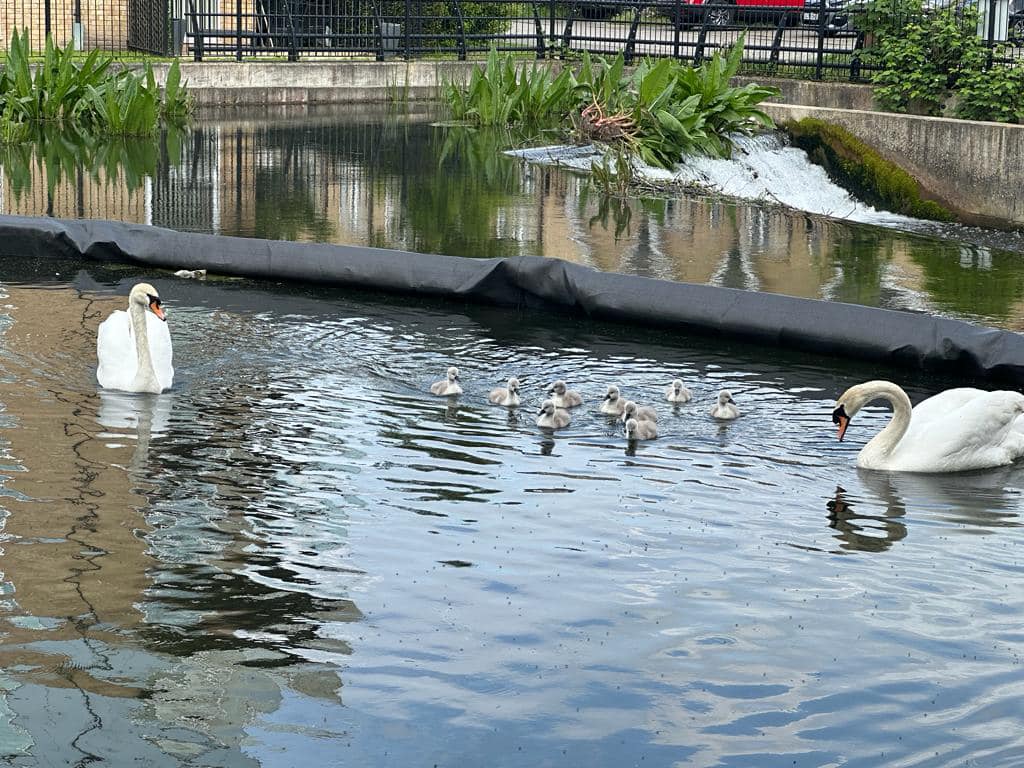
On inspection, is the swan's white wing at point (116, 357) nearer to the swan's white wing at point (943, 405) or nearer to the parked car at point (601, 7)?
the swan's white wing at point (943, 405)

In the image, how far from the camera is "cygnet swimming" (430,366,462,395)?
392 inches

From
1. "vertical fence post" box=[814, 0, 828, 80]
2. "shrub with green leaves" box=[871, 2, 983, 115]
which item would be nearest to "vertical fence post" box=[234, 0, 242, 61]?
"vertical fence post" box=[814, 0, 828, 80]

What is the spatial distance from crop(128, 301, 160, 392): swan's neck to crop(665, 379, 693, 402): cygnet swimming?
3294 mm

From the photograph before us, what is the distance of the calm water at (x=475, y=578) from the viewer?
5621 mm

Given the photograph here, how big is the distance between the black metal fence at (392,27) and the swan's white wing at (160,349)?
68.1ft

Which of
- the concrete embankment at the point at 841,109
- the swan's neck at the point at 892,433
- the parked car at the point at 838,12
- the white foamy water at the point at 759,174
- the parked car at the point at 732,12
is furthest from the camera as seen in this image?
the parked car at the point at 732,12

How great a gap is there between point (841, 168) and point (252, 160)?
8.44 m

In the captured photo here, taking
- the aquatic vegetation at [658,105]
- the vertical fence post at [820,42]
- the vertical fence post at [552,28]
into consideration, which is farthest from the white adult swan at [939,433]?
the vertical fence post at [552,28]

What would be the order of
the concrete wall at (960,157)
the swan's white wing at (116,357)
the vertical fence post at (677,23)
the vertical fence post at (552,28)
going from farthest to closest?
the vertical fence post at (552,28), the vertical fence post at (677,23), the concrete wall at (960,157), the swan's white wing at (116,357)

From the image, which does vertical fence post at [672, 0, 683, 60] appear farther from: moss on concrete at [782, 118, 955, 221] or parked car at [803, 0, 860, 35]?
moss on concrete at [782, 118, 955, 221]

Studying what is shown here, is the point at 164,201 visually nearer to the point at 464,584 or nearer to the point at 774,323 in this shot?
the point at 774,323

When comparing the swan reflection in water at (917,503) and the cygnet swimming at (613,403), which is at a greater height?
the cygnet swimming at (613,403)

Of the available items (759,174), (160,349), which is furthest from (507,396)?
(759,174)

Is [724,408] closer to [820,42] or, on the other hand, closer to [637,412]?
[637,412]
